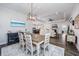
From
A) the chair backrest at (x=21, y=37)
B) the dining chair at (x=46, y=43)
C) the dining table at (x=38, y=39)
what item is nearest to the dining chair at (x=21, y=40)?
the chair backrest at (x=21, y=37)

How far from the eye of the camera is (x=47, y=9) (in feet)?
4.22

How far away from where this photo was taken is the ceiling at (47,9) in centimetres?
124

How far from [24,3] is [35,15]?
0.99 ft

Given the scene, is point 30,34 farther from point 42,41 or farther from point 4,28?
point 4,28

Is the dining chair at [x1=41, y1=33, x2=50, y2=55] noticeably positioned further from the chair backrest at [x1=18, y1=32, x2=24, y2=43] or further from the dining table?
the chair backrest at [x1=18, y1=32, x2=24, y2=43]

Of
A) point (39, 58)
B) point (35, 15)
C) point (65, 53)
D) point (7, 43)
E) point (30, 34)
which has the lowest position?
point (39, 58)

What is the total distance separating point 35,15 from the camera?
133 centimetres

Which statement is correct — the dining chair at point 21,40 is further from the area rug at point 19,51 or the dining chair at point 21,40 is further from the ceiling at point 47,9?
the ceiling at point 47,9

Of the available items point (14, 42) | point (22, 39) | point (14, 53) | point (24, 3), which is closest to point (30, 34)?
point (22, 39)

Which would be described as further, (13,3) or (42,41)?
(42,41)

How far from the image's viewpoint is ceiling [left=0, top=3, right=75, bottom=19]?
1.24 meters

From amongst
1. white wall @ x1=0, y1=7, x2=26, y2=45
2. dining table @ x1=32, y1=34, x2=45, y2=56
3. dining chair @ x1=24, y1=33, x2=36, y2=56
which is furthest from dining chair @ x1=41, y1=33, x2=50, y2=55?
white wall @ x1=0, y1=7, x2=26, y2=45

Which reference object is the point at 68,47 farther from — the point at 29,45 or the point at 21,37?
the point at 21,37

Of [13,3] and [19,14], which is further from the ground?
[13,3]
